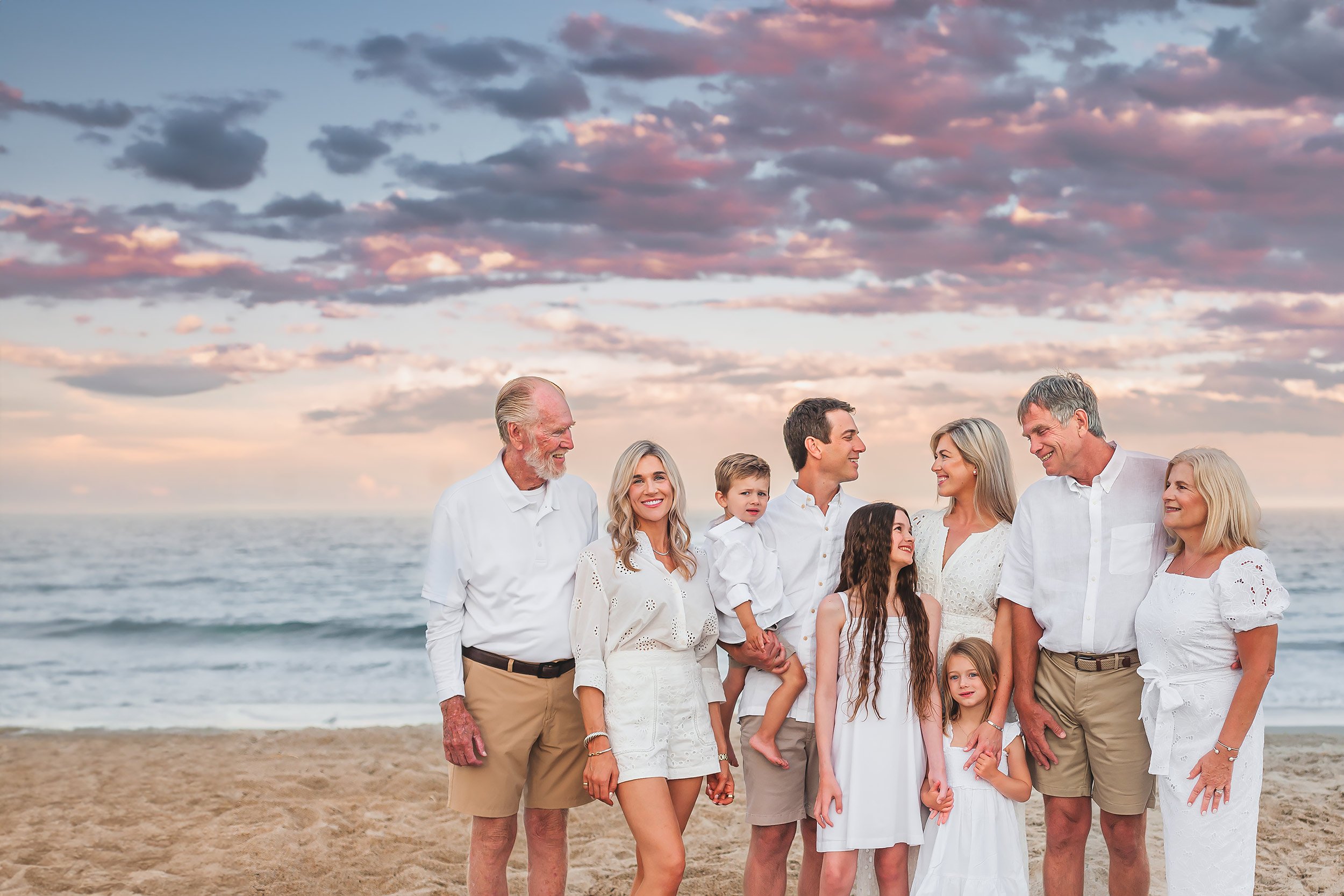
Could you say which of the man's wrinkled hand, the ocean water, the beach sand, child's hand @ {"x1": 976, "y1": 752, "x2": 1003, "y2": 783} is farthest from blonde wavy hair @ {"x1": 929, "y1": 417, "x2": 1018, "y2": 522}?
the ocean water

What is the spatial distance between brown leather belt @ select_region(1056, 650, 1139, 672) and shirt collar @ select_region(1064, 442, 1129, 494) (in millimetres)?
592

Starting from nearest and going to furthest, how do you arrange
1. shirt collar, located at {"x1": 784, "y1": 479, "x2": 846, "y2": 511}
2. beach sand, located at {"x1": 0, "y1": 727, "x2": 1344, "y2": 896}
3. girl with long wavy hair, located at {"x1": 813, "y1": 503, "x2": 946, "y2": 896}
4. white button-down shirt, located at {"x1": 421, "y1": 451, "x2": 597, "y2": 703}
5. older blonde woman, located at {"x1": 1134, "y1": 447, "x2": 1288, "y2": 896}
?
1. older blonde woman, located at {"x1": 1134, "y1": 447, "x2": 1288, "y2": 896}
2. girl with long wavy hair, located at {"x1": 813, "y1": 503, "x2": 946, "y2": 896}
3. white button-down shirt, located at {"x1": 421, "y1": 451, "x2": 597, "y2": 703}
4. shirt collar, located at {"x1": 784, "y1": 479, "x2": 846, "y2": 511}
5. beach sand, located at {"x1": 0, "y1": 727, "x2": 1344, "y2": 896}

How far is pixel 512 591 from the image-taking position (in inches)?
148

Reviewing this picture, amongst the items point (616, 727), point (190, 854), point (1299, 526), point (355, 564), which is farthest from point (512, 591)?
point (1299, 526)

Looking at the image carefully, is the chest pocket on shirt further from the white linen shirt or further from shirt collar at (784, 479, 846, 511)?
the white linen shirt

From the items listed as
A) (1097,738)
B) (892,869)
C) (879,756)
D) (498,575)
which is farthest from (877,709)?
(498,575)

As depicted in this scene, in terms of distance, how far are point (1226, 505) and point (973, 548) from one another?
34.0 inches

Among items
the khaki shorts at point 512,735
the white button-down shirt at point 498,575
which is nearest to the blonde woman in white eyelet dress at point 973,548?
the khaki shorts at point 512,735

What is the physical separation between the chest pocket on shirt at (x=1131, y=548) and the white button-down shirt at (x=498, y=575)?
199cm

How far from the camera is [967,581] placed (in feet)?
12.4

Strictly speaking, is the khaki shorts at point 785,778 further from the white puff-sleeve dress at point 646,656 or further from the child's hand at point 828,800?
the white puff-sleeve dress at point 646,656

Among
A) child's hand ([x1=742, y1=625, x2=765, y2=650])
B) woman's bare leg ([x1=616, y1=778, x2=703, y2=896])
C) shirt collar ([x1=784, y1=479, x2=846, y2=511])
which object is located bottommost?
woman's bare leg ([x1=616, y1=778, x2=703, y2=896])

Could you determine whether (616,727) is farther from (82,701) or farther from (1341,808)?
(82,701)

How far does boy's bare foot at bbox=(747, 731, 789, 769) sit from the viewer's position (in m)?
3.73
